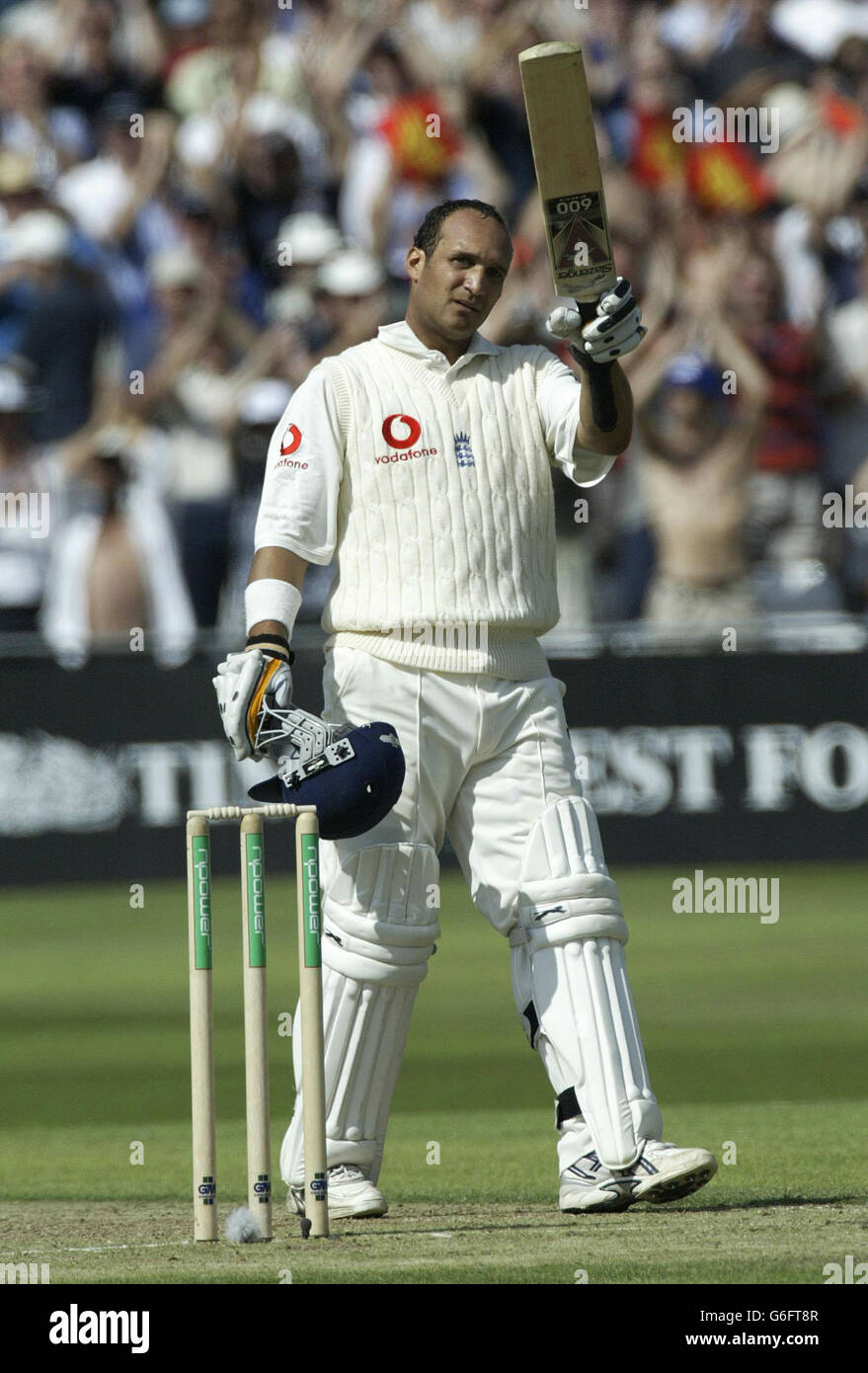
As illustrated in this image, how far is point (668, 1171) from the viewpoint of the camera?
4766 millimetres

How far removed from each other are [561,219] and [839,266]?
32.4 feet

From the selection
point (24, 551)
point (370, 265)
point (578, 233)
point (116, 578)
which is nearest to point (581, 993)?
point (578, 233)

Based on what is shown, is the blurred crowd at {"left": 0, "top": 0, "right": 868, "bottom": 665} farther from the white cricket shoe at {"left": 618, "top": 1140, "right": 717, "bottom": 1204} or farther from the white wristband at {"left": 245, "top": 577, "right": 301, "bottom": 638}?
the white cricket shoe at {"left": 618, "top": 1140, "right": 717, "bottom": 1204}

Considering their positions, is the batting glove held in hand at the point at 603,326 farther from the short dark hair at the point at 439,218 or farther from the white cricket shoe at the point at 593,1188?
the white cricket shoe at the point at 593,1188

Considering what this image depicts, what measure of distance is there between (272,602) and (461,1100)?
9.69ft

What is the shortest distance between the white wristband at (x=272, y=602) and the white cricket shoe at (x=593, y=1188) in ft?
4.50

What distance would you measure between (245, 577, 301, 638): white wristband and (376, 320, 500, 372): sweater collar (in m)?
0.64

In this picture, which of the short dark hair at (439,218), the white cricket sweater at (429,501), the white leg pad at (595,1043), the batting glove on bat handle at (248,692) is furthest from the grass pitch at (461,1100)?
the short dark hair at (439,218)

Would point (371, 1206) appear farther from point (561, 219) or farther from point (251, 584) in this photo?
point (561, 219)

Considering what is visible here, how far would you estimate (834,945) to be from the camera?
1093cm

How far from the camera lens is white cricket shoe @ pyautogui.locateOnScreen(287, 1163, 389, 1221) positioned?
5043mm

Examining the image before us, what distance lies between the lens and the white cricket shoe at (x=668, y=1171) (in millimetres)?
4715

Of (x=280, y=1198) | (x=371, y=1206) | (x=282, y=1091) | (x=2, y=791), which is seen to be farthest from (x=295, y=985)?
(x=371, y=1206)

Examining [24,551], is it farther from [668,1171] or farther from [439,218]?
[668,1171]
